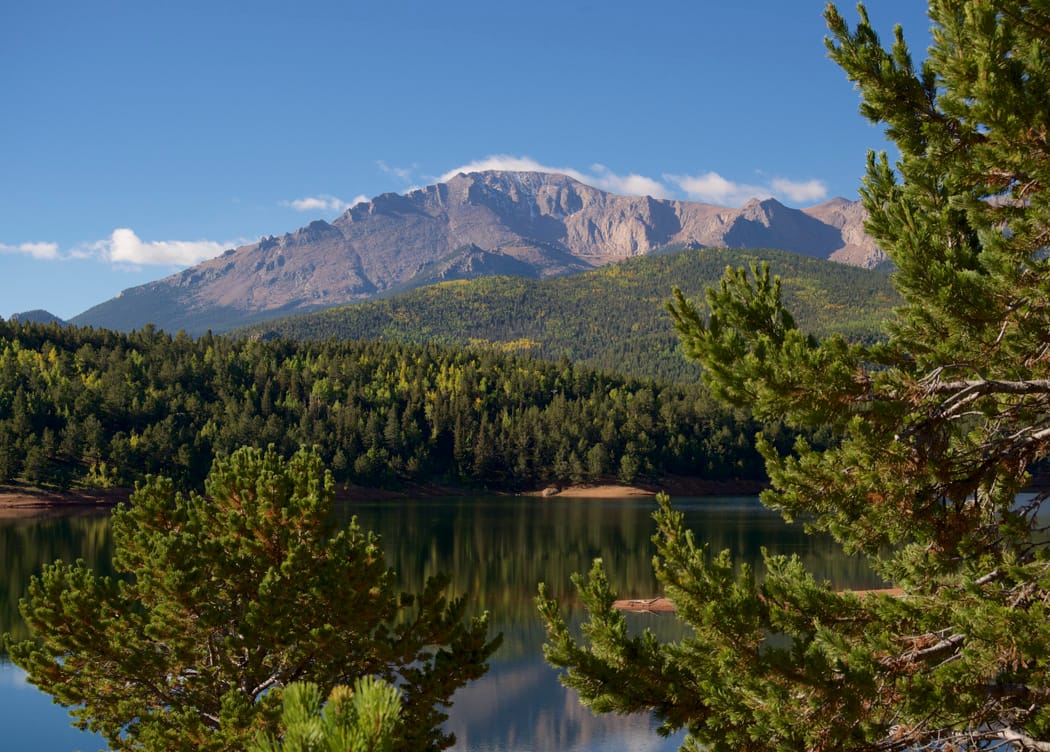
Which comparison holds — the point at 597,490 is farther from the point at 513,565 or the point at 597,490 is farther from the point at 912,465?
the point at 912,465

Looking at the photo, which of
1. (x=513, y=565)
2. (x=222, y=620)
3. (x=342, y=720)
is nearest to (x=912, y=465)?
(x=342, y=720)

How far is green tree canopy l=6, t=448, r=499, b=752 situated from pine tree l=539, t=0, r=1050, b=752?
25.6 feet

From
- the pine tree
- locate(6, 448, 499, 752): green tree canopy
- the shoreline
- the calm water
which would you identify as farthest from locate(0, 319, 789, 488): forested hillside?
the pine tree

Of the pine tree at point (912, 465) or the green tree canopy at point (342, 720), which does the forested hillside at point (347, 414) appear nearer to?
the pine tree at point (912, 465)

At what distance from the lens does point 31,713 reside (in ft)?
115

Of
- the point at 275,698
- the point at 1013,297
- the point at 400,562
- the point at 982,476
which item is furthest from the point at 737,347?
the point at 400,562

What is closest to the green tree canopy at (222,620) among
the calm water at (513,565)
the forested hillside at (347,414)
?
the calm water at (513,565)

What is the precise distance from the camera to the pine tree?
9.74 meters

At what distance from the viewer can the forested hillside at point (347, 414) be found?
136m

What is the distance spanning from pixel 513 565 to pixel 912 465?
59704 mm

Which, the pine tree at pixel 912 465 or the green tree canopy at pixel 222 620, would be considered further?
the green tree canopy at pixel 222 620

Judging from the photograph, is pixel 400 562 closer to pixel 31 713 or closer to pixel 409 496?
pixel 31 713

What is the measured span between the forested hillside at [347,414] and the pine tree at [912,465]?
12573 centimetres

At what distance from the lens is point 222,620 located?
1845 cm
